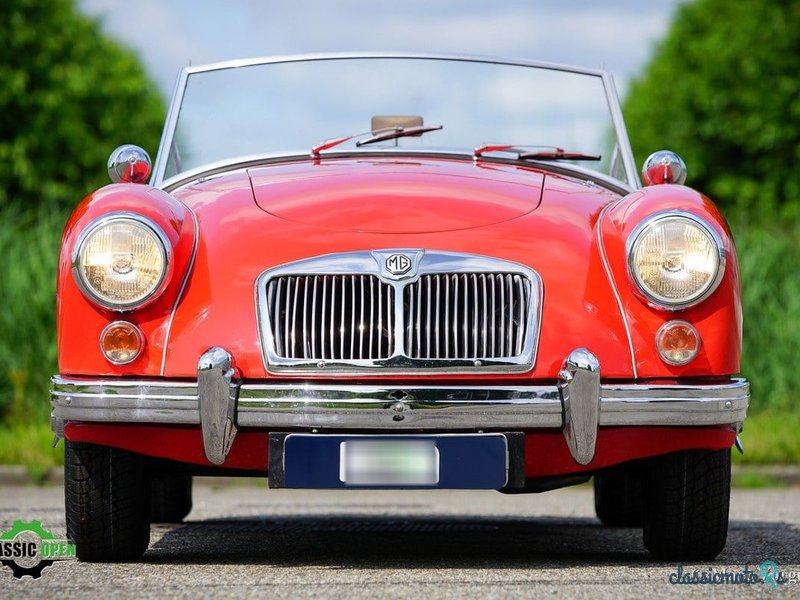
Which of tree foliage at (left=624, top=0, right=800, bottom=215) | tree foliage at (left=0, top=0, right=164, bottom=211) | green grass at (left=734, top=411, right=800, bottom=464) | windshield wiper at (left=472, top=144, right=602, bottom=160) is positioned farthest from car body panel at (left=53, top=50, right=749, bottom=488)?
tree foliage at (left=624, top=0, right=800, bottom=215)

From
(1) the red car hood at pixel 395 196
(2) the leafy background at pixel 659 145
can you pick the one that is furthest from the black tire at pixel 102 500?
(2) the leafy background at pixel 659 145

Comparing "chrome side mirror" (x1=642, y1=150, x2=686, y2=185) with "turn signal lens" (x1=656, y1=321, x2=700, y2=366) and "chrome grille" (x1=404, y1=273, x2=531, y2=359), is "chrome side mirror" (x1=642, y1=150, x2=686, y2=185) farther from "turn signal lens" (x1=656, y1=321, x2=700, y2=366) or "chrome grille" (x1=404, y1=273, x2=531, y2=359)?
"chrome grille" (x1=404, y1=273, x2=531, y2=359)

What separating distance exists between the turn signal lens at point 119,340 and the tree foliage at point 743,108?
70.5ft

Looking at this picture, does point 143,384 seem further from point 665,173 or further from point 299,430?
point 665,173

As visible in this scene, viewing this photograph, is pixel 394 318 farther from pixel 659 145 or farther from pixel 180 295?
pixel 659 145

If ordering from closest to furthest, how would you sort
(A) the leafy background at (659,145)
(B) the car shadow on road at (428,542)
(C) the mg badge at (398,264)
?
(C) the mg badge at (398,264) → (B) the car shadow on road at (428,542) → (A) the leafy background at (659,145)

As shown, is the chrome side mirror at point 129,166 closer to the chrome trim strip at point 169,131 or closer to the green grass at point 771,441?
the chrome trim strip at point 169,131

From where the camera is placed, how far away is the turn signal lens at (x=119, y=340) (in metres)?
4.37

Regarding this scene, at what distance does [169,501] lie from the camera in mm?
6328

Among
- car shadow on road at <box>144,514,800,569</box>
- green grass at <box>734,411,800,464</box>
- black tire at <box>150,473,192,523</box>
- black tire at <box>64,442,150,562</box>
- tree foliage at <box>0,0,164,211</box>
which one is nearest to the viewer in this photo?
black tire at <box>64,442,150,562</box>

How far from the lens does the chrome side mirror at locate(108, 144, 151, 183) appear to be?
521cm

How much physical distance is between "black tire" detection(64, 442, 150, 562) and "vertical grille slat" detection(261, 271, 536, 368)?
0.66m

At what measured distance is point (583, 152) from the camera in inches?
229

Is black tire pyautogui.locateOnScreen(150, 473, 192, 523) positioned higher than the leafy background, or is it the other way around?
the leafy background
